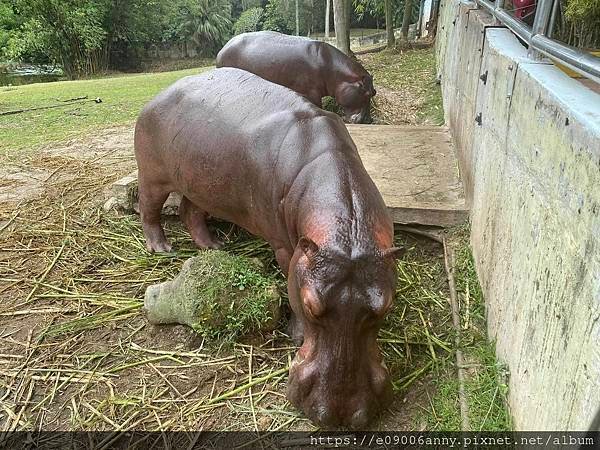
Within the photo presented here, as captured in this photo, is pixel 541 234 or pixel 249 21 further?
pixel 249 21

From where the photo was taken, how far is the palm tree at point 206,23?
115 feet

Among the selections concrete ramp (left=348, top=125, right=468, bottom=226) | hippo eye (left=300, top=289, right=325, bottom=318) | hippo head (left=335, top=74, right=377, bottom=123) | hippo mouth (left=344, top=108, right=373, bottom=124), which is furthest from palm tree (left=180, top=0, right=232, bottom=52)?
hippo eye (left=300, top=289, right=325, bottom=318)

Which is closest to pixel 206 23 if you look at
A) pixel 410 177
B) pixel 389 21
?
pixel 389 21

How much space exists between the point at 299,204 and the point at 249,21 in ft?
133

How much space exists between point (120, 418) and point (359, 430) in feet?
3.52

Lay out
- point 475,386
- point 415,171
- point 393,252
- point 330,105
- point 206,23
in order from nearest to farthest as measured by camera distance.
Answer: point 393,252
point 475,386
point 415,171
point 330,105
point 206,23

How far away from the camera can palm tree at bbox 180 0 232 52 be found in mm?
35125

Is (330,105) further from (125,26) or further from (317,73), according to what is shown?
(125,26)

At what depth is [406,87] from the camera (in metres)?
8.74

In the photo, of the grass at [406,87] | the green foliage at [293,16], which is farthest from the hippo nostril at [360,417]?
the green foliage at [293,16]

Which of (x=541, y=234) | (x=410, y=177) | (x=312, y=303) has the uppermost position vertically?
(x=541, y=234)

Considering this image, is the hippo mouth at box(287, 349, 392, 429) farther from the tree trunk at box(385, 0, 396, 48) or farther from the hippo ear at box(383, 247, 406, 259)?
the tree trunk at box(385, 0, 396, 48)

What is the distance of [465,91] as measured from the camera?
436 centimetres

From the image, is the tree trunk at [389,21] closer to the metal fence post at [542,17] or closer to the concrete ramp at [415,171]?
the concrete ramp at [415,171]
